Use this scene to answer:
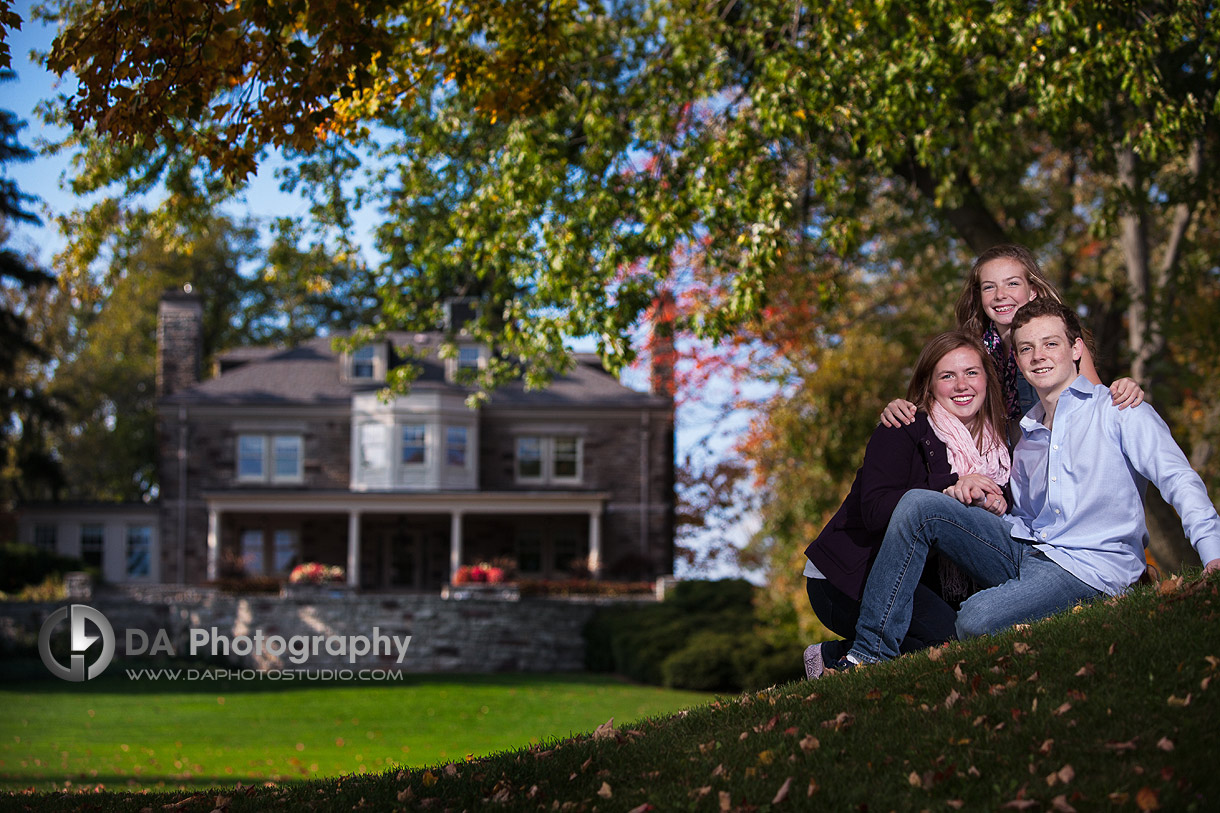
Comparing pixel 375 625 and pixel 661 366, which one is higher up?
pixel 661 366

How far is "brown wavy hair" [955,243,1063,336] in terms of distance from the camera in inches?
216

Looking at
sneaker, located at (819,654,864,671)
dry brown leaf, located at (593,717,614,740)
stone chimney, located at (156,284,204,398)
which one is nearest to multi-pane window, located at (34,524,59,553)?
stone chimney, located at (156,284,204,398)

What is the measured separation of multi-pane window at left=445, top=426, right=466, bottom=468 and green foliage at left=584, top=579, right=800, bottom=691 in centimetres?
717

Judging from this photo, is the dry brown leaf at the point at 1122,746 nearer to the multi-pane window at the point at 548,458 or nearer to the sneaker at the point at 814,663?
the sneaker at the point at 814,663

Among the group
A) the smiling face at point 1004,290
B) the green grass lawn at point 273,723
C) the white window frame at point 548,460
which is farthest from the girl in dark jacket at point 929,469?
the white window frame at point 548,460

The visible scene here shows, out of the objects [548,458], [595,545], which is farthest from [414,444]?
[595,545]

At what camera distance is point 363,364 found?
3189 centimetres

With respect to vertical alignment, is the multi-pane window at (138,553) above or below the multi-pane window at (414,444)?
below

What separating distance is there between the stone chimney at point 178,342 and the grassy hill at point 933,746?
28698mm

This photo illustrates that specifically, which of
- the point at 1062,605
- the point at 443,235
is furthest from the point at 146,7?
the point at 443,235

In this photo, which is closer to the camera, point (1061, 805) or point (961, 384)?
point (1061, 805)

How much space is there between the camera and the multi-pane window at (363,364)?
104ft

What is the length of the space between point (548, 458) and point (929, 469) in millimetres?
26395

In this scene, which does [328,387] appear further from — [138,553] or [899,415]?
[899,415]
